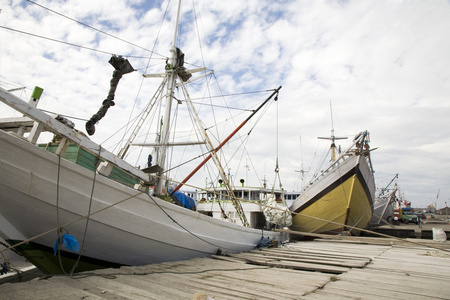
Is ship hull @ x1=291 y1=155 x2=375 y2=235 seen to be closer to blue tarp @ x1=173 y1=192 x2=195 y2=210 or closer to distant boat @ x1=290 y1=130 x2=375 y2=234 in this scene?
distant boat @ x1=290 y1=130 x2=375 y2=234

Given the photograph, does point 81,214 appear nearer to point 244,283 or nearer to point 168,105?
point 244,283

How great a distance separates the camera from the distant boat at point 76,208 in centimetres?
409

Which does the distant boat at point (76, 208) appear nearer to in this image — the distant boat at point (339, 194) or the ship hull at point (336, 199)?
the distant boat at point (339, 194)

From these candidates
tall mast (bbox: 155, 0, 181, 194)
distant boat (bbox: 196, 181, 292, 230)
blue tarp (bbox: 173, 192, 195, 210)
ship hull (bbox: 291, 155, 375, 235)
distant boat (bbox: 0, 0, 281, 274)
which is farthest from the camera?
→ ship hull (bbox: 291, 155, 375, 235)

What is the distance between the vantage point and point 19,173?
13.7ft

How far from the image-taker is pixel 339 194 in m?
13.9

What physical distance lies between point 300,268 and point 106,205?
14.2 feet

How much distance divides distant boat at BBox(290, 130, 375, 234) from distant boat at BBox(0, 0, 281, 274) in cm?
944

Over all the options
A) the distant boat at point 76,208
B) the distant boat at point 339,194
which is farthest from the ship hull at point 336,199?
the distant boat at point 76,208

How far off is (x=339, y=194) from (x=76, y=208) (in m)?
13.1

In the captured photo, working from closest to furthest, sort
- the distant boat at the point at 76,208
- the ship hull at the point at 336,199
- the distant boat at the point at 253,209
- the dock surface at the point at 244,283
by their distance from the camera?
the dock surface at the point at 244,283 → the distant boat at the point at 76,208 → the distant boat at the point at 253,209 → the ship hull at the point at 336,199

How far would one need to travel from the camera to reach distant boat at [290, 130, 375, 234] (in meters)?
13.8

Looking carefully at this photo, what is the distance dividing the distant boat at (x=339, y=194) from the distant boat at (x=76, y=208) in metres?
9.44

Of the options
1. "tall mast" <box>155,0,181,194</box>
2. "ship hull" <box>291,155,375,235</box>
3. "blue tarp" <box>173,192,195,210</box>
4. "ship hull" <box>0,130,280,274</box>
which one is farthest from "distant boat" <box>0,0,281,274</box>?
"ship hull" <box>291,155,375,235</box>
